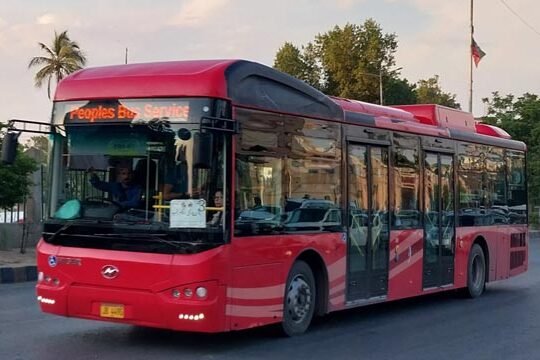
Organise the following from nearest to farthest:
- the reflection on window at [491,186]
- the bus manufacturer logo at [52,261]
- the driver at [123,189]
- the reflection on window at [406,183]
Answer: the driver at [123,189]
the bus manufacturer logo at [52,261]
the reflection on window at [406,183]
the reflection on window at [491,186]

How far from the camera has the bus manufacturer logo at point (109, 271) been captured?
8.57m

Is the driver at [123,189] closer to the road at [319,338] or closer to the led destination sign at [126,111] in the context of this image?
the led destination sign at [126,111]

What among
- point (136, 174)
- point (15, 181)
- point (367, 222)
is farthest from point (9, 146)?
point (15, 181)

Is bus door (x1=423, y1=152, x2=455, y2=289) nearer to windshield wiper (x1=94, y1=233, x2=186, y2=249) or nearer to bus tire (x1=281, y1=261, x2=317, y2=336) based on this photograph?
bus tire (x1=281, y1=261, x2=317, y2=336)

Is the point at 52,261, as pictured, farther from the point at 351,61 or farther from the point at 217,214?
the point at 351,61

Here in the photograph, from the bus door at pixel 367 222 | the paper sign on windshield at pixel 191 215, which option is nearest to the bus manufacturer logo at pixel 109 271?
the paper sign on windshield at pixel 191 215

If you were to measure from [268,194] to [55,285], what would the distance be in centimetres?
242

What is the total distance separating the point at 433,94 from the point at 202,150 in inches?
3099

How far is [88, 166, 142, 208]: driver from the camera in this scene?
28.6 feet

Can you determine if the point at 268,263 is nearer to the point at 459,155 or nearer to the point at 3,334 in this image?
the point at 3,334

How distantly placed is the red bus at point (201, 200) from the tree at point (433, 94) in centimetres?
7070

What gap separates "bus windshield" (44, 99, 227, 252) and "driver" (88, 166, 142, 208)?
0.03 feet

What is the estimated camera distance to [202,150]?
8391mm

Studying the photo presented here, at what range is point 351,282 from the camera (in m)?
10.9
